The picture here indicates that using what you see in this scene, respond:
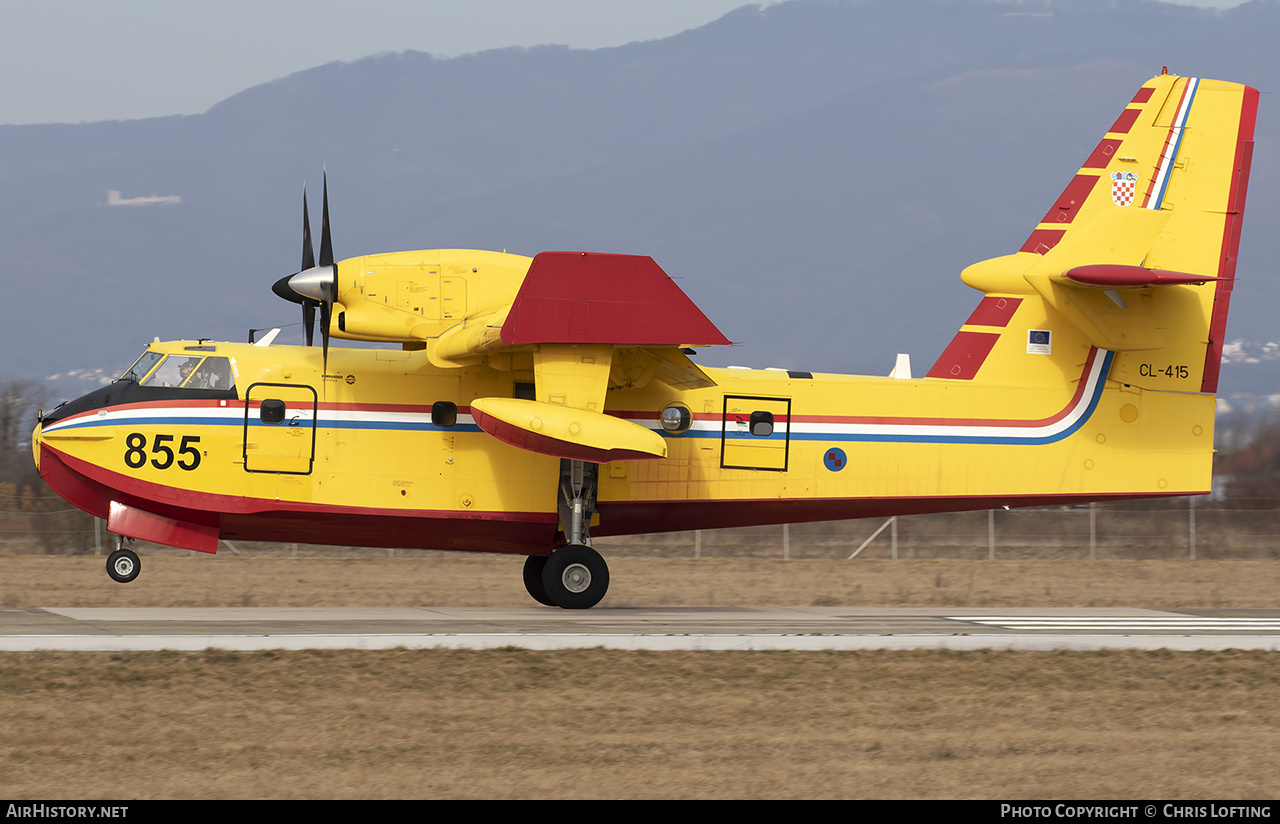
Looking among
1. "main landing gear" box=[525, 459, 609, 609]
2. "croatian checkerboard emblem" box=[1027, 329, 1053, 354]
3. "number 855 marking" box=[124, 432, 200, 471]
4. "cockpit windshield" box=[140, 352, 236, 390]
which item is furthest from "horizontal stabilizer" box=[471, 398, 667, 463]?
"croatian checkerboard emblem" box=[1027, 329, 1053, 354]

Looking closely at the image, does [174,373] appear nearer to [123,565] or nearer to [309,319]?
[309,319]

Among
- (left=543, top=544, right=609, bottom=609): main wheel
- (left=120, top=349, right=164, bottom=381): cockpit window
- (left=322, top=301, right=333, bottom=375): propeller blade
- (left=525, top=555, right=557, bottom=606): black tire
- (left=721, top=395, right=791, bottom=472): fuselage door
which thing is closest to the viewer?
(left=322, top=301, right=333, bottom=375): propeller blade

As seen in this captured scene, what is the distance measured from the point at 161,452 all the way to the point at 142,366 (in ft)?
4.51

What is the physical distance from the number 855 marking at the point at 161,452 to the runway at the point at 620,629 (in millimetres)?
2106

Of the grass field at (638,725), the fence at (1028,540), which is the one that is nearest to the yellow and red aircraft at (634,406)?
the grass field at (638,725)

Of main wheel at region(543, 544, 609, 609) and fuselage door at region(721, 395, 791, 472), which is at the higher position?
fuselage door at region(721, 395, 791, 472)

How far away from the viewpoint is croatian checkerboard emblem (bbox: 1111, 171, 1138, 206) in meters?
20.9

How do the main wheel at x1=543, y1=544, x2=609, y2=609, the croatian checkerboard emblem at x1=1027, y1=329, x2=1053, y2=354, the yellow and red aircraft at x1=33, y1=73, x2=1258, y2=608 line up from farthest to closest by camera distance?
the croatian checkerboard emblem at x1=1027, y1=329, x2=1053, y2=354 → the main wheel at x1=543, y1=544, x2=609, y2=609 → the yellow and red aircraft at x1=33, y1=73, x2=1258, y2=608

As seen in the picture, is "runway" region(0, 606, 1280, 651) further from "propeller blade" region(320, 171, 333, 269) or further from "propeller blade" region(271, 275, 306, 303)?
"propeller blade" region(320, 171, 333, 269)

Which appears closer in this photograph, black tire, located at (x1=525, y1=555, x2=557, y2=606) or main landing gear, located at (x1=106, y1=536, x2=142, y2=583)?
main landing gear, located at (x1=106, y1=536, x2=142, y2=583)

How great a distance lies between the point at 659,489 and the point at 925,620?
418 centimetres

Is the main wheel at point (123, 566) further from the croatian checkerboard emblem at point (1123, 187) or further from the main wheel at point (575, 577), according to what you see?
the croatian checkerboard emblem at point (1123, 187)

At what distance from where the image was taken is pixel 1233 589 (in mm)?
28438

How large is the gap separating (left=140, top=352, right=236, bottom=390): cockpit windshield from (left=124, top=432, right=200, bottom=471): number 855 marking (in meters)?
0.78
